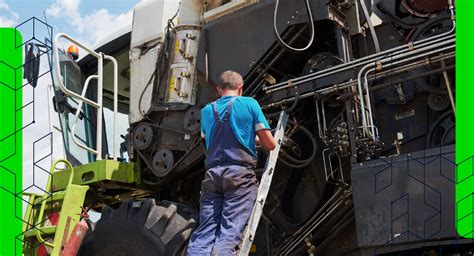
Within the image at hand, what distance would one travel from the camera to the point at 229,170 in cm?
494

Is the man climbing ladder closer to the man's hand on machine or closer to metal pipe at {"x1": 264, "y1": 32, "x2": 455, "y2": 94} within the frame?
the man's hand on machine

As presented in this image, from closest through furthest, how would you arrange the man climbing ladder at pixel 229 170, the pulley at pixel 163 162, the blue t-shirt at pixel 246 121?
the man climbing ladder at pixel 229 170 → the blue t-shirt at pixel 246 121 → the pulley at pixel 163 162

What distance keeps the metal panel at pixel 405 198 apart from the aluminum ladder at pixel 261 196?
0.54 meters

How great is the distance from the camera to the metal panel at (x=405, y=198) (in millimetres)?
4922

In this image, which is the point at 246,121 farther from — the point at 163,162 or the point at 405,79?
the point at 163,162

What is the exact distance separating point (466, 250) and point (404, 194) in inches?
19.8

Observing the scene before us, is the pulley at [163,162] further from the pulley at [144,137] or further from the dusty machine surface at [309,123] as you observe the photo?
the pulley at [144,137]

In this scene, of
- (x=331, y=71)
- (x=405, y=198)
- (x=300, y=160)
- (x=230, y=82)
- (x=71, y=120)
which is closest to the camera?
(x=405, y=198)

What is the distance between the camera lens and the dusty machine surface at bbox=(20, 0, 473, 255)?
16.9 feet

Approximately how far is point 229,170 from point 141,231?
1.44 meters

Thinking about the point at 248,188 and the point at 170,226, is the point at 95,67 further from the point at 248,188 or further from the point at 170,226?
the point at 248,188

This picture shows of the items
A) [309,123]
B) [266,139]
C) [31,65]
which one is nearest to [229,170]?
[266,139]

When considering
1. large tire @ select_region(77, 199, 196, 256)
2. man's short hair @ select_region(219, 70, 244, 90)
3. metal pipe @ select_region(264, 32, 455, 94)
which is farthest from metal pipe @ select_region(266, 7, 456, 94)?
large tire @ select_region(77, 199, 196, 256)

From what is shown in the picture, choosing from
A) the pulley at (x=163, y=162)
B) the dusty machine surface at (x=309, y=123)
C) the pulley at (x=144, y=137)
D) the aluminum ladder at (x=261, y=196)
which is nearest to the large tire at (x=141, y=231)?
the dusty machine surface at (x=309, y=123)
